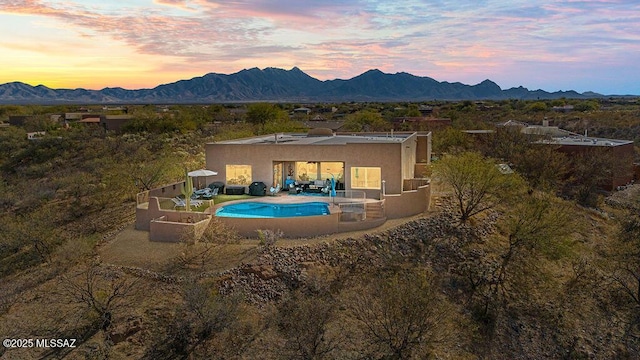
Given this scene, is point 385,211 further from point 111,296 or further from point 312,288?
point 111,296

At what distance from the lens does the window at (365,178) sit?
24.0 m

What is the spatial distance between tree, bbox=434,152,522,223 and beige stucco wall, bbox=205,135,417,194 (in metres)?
2.30

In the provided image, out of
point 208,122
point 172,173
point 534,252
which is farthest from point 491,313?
point 208,122

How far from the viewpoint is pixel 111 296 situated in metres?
16.4

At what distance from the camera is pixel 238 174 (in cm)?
2564

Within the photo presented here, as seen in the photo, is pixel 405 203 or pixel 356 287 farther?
pixel 405 203

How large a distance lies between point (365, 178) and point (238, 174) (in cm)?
692

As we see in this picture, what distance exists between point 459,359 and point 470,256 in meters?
5.95

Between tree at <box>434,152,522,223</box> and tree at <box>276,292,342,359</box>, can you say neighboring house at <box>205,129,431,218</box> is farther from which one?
tree at <box>276,292,342,359</box>

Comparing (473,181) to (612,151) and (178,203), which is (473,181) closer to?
(178,203)

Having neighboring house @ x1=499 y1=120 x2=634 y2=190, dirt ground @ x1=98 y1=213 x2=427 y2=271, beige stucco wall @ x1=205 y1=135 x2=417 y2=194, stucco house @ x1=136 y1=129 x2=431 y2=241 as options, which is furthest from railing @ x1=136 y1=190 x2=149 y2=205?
neighboring house @ x1=499 y1=120 x2=634 y2=190

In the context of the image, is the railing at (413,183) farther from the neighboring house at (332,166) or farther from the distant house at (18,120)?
the distant house at (18,120)

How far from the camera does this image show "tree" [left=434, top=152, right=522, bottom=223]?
877 inches

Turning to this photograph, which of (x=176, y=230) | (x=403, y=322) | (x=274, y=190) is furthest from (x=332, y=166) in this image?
(x=403, y=322)
